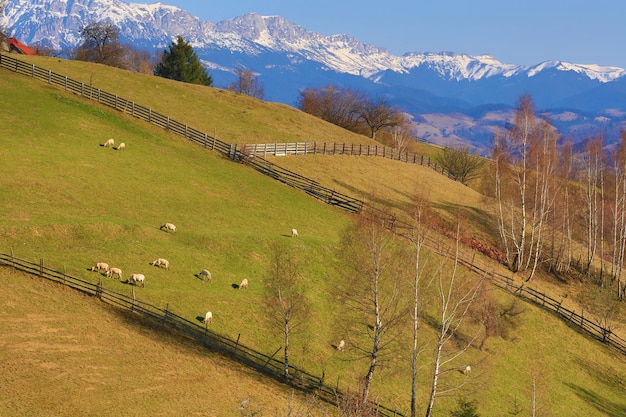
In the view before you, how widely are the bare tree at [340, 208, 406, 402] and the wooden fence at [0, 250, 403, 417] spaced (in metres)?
2.84

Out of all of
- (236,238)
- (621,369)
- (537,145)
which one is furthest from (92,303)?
(537,145)

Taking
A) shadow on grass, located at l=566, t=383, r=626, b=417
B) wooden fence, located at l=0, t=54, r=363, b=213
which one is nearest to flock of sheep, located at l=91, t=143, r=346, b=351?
shadow on grass, located at l=566, t=383, r=626, b=417

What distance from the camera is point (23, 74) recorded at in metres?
72.8

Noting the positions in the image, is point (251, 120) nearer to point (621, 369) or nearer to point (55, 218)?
point (55, 218)

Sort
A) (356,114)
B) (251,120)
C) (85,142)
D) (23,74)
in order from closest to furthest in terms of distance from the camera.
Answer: (85,142) → (23,74) → (251,120) → (356,114)

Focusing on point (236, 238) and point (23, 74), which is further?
point (23, 74)

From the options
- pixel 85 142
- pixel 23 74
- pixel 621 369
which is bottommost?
pixel 621 369

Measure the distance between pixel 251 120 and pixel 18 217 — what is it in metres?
50.4

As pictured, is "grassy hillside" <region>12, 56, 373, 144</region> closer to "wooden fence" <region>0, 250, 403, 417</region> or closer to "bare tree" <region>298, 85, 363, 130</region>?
"bare tree" <region>298, 85, 363, 130</region>

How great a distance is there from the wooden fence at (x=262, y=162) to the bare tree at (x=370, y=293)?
10.2 metres

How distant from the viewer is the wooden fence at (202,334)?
111 ft

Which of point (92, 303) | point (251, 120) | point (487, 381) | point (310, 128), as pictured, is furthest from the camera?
point (310, 128)

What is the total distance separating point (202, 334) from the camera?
1344 inches

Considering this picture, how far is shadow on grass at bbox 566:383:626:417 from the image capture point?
43.4m
